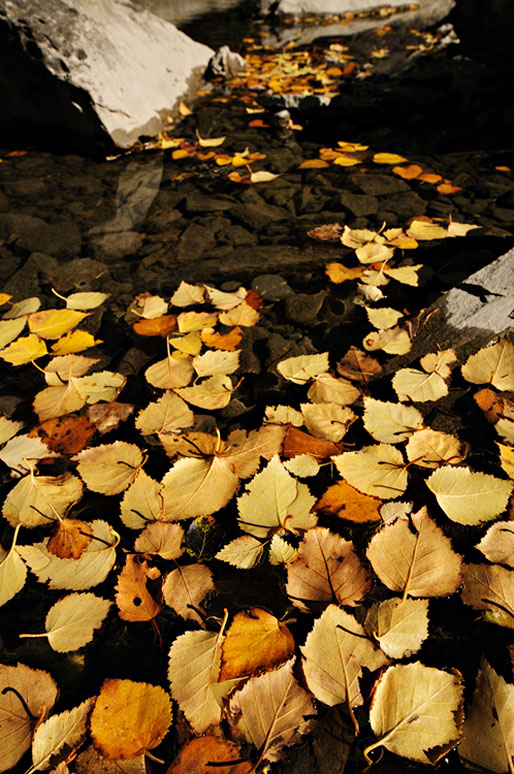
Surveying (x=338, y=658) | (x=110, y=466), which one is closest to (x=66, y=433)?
(x=110, y=466)

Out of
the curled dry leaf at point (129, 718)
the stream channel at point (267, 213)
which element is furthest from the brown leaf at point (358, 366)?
the curled dry leaf at point (129, 718)

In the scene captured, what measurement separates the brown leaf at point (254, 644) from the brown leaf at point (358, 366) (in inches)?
31.1

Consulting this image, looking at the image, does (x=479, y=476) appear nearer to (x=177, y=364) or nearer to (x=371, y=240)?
(x=177, y=364)

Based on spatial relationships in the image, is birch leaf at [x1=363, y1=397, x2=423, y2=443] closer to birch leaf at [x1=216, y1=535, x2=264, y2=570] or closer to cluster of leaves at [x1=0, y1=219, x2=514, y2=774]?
cluster of leaves at [x1=0, y1=219, x2=514, y2=774]

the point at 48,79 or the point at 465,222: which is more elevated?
the point at 48,79

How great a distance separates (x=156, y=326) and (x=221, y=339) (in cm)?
27

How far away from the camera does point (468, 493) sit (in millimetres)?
1062

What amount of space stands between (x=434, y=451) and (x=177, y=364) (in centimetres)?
82

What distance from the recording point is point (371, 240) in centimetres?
209

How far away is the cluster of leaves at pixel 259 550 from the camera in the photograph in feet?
2.58

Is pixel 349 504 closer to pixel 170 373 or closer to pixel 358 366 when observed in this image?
pixel 358 366

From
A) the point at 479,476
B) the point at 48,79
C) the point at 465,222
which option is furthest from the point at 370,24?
the point at 479,476

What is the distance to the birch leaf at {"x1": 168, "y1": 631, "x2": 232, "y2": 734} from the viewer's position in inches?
31.5

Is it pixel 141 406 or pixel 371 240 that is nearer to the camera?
pixel 141 406
